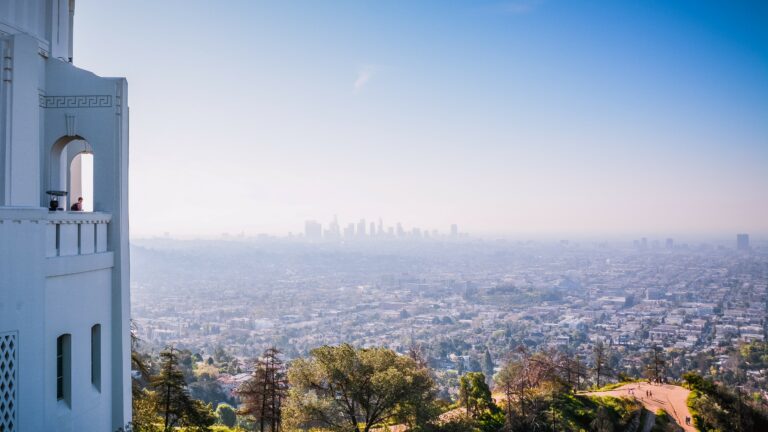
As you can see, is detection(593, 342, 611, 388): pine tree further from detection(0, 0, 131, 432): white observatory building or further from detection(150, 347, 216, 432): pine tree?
detection(0, 0, 131, 432): white observatory building

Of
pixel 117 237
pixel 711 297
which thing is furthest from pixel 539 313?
pixel 117 237

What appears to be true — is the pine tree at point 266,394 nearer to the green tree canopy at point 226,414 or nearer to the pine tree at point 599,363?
the green tree canopy at point 226,414

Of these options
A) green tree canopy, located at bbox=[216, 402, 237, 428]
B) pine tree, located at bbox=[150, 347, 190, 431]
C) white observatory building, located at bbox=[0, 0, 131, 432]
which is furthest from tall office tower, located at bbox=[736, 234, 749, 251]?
white observatory building, located at bbox=[0, 0, 131, 432]

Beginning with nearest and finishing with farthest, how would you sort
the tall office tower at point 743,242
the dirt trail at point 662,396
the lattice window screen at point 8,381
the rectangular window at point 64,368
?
the lattice window screen at point 8,381, the rectangular window at point 64,368, the dirt trail at point 662,396, the tall office tower at point 743,242

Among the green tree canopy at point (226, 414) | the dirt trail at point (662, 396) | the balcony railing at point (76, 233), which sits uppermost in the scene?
the balcony railing at point (76, 233)

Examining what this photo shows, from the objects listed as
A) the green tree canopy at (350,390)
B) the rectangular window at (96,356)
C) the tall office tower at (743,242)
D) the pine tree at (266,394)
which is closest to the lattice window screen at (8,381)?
the rectangular window at (96,356)

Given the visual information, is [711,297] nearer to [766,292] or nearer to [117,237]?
[766,292]
